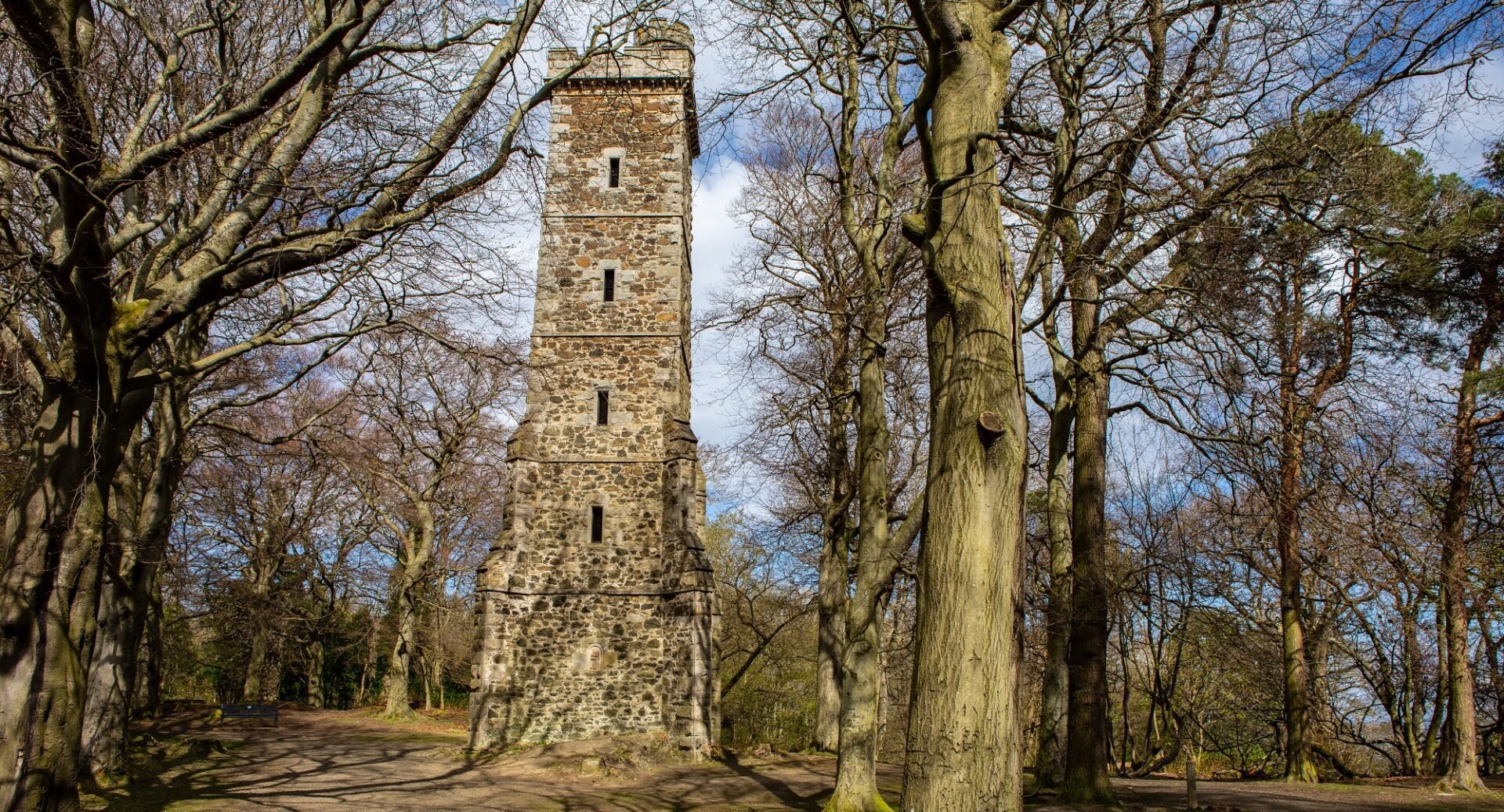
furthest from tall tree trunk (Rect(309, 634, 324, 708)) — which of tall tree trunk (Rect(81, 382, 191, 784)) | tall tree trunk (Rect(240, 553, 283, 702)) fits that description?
tall tree trunk (Rect(81, 382, 191, 784))

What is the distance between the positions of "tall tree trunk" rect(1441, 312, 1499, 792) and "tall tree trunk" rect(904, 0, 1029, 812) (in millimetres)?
10560

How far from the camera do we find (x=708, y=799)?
40.6ft

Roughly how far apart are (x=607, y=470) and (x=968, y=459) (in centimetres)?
1332

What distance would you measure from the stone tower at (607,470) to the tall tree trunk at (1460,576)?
1072cm

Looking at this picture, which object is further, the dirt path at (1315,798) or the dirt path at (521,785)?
the dirt path at (521,785)

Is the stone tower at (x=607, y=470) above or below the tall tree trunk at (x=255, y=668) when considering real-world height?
above

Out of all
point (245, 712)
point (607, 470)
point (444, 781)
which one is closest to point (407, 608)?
point (245, 712)

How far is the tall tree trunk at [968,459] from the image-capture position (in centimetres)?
428

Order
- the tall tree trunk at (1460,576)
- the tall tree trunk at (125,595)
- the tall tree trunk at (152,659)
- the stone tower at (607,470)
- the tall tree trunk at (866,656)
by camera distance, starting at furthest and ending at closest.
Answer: the tall tree trunk at (152,659), the stone tower at (607,470), the tall tree trunk at (1460,576), the tall tree trunk at (125,595), the tall tree trunk at (866,656)

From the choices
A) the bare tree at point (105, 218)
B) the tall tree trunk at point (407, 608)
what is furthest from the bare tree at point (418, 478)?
the bare tree at point (105, 218)

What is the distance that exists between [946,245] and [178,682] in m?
35.6

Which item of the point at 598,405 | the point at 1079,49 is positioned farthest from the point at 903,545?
the point at 598,405

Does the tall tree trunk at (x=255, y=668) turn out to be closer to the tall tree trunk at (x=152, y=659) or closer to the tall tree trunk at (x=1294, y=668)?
the tall tree trunk at (x=152, y=659)

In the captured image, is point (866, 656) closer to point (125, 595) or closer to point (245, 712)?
point (125, 595)
